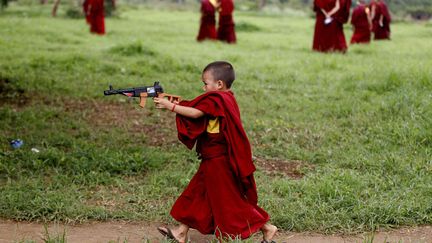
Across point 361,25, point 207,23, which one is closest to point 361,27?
point 361,25

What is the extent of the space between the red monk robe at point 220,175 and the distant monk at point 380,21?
1448cm

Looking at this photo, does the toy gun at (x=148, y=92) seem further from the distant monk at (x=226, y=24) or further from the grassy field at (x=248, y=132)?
the distant monk at (x=226, y=24)

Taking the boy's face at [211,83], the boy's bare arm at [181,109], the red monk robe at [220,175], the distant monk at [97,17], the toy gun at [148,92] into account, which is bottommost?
the distant monk at [97,17]

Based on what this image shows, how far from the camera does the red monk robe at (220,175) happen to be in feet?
12.4

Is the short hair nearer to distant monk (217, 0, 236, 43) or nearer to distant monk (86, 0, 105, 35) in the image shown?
distant monk (217, 0, 236, 43)

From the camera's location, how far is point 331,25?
43.8ft

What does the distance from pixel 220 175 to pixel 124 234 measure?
0.88 meters

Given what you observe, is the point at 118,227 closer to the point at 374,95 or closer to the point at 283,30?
the point at 374,95

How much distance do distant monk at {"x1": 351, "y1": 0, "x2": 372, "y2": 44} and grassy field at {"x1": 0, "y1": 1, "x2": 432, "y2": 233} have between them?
13.6 feet

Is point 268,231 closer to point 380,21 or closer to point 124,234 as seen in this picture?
point 124,234

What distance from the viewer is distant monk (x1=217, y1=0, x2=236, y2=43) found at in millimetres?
15879

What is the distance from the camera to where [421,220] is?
14.5 ft

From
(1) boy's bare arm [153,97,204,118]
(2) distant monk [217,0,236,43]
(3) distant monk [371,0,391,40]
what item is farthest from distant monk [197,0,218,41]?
(1) boy's bare arm [153,97,204,118]

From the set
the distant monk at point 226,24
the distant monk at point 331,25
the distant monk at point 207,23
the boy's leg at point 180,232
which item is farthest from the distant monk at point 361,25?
the boy's leg at point 180,232
